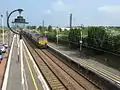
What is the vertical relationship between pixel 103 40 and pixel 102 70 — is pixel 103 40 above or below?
above

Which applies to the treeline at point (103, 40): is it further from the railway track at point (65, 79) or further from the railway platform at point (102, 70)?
Result: the railway track at point (65, 79)

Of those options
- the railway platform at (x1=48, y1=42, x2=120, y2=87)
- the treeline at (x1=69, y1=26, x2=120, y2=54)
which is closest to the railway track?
the railway platform at (x1=48, y1=42, x2=120, y2=87)

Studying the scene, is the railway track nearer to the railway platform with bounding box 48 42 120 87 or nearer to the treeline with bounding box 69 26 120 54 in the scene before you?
the railway platform with bounding box 48 42 120 87

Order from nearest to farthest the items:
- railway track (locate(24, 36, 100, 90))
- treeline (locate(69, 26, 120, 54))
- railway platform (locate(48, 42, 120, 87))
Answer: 1. railway track (locate(24, 36, 100, 90))
2. railway platform (locate(48, 42, 120, 87))
3. treeline (locate(69, 26, 120, 54))

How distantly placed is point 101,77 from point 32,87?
6378 mm

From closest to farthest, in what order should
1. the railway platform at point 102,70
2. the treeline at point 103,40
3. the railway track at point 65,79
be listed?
the railway track at point 65,79
the railway platform at point 102,70
the treeline at point 103,40

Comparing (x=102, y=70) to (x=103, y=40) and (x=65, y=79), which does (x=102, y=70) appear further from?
(x=103, y=40)

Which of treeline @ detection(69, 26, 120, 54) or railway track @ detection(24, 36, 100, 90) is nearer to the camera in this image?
railway track @ detection(24, 36, 100, 90)

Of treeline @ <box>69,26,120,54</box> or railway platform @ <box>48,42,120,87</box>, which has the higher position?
treeline @ <box>69,26,120,54</box>

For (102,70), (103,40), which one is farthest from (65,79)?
(103,40)

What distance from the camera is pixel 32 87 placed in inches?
A: 902

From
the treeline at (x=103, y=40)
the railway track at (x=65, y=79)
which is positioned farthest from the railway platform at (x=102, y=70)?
the treeline at (x=103, y=40)

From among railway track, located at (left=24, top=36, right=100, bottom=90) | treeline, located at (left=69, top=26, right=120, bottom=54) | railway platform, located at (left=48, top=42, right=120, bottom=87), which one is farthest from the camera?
treeline, located at (left=69, top=26, right=120, bottom=54)

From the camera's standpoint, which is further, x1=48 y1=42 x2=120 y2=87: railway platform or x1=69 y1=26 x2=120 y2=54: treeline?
x1=69 y1=26 x2=120 y2=54: treeline
